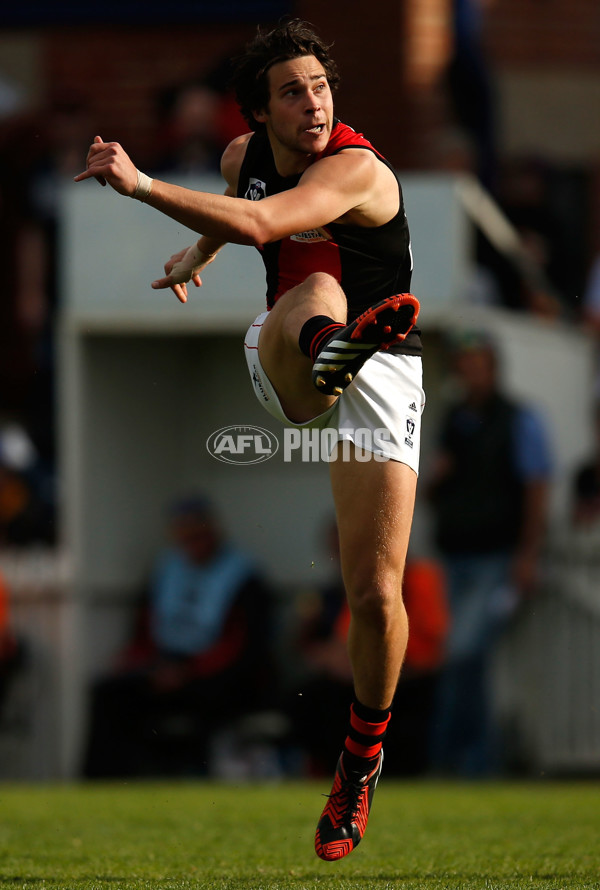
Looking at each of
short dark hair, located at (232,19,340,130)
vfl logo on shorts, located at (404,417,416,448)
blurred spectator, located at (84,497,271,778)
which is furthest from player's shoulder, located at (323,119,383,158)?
blurred spectator, located at (84,497,271,778)

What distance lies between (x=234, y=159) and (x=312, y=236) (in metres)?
0.45

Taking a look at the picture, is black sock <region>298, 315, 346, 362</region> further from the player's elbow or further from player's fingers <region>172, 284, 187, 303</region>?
player's fingers <region>172, 284, 187, 303</region>

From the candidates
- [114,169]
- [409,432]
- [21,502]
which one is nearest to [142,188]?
[114,169]

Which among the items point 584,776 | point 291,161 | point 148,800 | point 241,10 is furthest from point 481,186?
point 291,161

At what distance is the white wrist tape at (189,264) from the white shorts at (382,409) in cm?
46

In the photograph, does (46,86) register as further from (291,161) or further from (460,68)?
(291,161)

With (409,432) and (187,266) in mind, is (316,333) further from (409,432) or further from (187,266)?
(187,266)

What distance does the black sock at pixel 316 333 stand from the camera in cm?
518

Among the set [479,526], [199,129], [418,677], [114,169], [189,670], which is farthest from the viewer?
[199,129]

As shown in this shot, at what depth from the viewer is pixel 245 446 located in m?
6.02

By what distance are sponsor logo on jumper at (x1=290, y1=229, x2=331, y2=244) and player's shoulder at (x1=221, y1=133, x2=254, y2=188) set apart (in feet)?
1.12

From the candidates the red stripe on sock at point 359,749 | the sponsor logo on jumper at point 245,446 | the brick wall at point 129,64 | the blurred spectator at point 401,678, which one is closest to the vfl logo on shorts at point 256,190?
the sponsor logo on jumper at point 245,446

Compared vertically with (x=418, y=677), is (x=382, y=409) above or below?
above

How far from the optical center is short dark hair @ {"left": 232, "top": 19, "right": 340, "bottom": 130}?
528 cm
